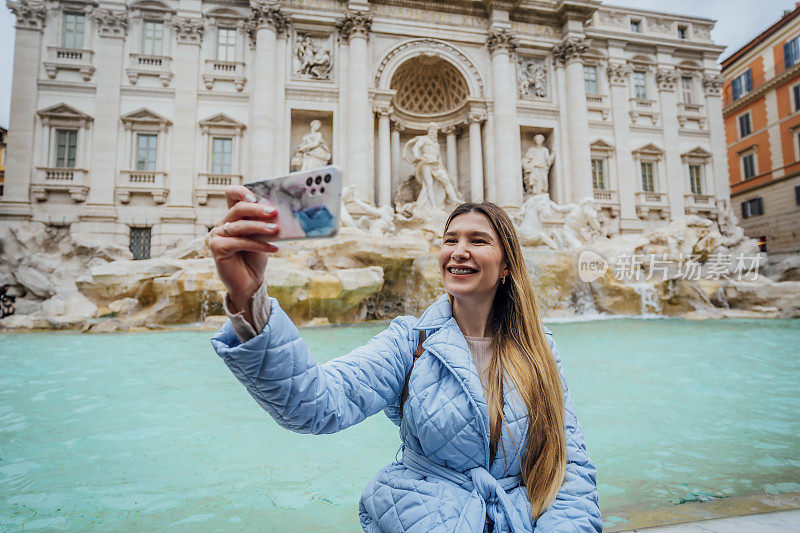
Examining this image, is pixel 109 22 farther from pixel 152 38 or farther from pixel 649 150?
pixel 649 150

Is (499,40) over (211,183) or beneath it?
over

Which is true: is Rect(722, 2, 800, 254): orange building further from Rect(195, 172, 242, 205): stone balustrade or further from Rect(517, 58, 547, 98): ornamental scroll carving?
Rect(195, 172, 242, 205): stone balustrade

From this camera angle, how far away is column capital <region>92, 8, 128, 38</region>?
14828mm

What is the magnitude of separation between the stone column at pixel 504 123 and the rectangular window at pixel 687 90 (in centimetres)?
965

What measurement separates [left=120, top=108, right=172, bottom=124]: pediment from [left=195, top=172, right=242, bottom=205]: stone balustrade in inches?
93.4

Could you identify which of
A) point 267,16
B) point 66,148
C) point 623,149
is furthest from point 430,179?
point 66,148

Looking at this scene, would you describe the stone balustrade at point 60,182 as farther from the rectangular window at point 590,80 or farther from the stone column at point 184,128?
the rectangular window at point 590,80

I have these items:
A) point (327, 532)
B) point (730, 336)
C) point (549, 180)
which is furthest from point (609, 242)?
point (327, 532)

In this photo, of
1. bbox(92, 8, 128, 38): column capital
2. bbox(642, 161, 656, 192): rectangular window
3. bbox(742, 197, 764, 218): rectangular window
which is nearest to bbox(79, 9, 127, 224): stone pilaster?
bbox(92, 8, 128, 38): column capital

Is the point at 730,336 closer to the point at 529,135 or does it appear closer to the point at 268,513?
the point at 268,513

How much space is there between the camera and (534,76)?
58.5 ft

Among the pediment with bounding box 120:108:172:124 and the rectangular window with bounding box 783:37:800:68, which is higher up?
the rectangular window with bounding box 783:37:800:68

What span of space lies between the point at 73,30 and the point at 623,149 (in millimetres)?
21946

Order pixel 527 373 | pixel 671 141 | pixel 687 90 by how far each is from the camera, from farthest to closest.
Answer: pixel 687 90 → pixel 671 141 → pixel 527 373
